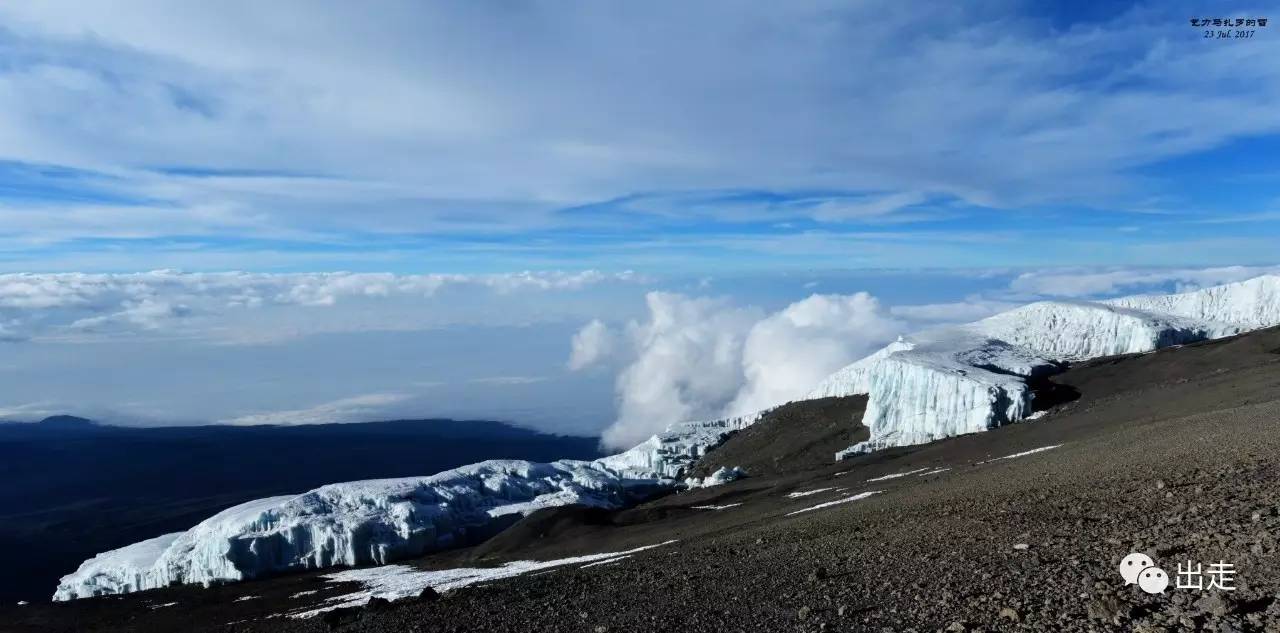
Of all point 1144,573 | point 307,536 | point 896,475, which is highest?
point 1144,573

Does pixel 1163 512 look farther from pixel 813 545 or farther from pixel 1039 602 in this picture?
pixel 813 545

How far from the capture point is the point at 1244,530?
605 inches

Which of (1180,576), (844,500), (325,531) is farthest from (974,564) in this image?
(325,531)

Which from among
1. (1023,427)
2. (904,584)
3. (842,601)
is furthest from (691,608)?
(1023,427)

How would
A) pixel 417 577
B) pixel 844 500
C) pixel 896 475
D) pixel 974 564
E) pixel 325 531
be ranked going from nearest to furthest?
pixel 974 564 < pixel 844 500 < pixel 417 577 < pixel 896 475 < pixel 325 531

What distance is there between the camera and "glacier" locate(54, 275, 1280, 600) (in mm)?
67250

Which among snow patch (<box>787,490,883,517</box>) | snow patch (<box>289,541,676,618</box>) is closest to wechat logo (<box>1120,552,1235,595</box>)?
snow patch (<box>289,541,676,618</box>)

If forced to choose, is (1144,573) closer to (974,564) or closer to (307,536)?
(974,564)

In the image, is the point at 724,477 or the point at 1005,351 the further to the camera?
the point at 1005,351

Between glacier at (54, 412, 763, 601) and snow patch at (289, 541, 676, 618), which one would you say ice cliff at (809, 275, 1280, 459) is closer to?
glacier at (54, 412, 763, 601)

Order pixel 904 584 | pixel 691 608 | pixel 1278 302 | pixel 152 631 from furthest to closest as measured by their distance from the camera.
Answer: pixel 1278 302, pixel 152 631, pixel 691 608, pixel 904 584

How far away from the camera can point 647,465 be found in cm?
11481

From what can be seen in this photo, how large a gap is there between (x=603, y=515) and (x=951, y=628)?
180ft

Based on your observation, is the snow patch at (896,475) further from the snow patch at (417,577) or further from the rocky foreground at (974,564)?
the snow patch at (417,577)
